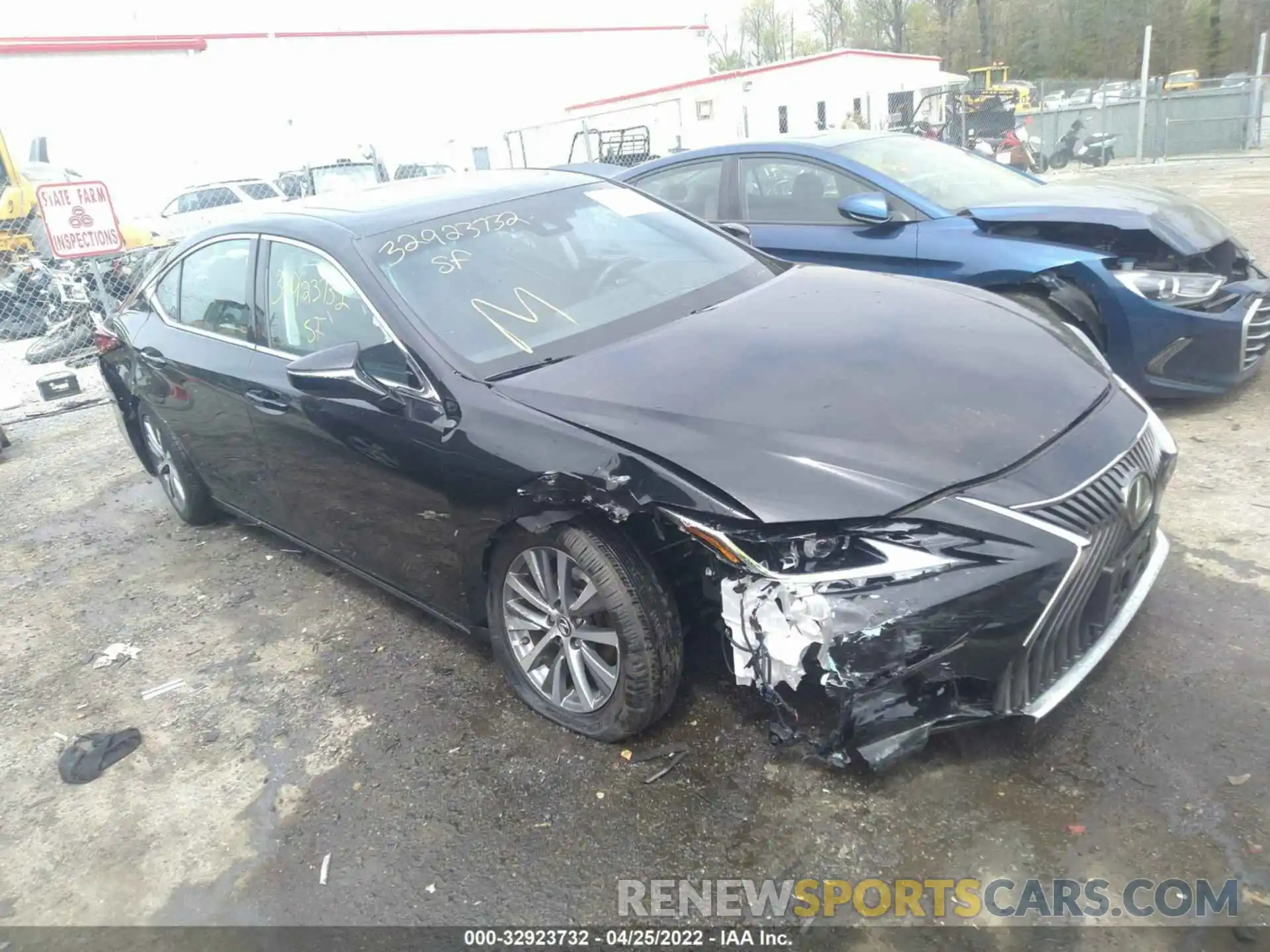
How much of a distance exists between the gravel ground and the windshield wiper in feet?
3.76

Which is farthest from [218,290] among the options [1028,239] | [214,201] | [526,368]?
[214,201]

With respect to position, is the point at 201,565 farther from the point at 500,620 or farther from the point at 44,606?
the point at 500,620

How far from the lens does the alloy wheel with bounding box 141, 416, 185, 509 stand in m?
5.05

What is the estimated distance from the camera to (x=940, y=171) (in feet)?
18.5

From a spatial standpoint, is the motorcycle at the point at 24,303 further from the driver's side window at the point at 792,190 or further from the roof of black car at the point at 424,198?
the driver's side window at the point at 792,190

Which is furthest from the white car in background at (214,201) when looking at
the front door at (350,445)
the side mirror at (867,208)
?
the front door at (350,445)

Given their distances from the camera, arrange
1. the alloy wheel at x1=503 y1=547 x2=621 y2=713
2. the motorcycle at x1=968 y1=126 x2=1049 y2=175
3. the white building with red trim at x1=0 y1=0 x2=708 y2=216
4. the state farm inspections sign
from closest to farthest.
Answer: the alloy wheel at x1=503 y1=547 x2=621 y2=713 → the state farm inspections sign → the motorcycle at x1=968 y1=126 x2=1049 y2=175 → the white building with red trim at x1=0 y1=0 x2=708 y2=216

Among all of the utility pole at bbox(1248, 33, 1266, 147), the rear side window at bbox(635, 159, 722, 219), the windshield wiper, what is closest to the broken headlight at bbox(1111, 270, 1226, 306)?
the rear side window at bbox(635, 159, 722, 219)

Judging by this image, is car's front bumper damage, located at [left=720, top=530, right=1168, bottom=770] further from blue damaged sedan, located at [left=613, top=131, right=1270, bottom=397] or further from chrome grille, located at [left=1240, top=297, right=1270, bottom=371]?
chrome grille, located at [left=1240, top=297, right=1270, bottom=371]

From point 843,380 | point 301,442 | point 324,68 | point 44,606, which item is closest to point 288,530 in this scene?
point 301,442

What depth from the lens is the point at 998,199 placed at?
5.28 metres

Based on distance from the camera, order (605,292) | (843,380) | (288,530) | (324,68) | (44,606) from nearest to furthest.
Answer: (843,380) → (605,292) → (288,530) → (44,606) → (324,68)

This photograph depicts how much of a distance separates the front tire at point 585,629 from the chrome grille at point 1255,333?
3.57 metres

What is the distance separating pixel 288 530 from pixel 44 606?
4.94 ft
